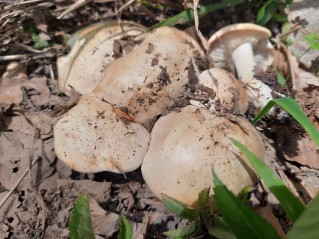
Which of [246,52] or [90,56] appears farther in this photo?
[246,52]

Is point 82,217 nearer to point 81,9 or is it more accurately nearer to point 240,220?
point 240,220

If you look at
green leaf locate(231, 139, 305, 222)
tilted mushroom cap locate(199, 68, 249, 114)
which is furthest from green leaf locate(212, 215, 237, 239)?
tilted mushroom cap locate(199, 68, 249, 114)

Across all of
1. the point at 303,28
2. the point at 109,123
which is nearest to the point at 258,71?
the point at 303,28

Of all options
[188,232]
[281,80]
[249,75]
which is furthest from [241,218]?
[281,80]

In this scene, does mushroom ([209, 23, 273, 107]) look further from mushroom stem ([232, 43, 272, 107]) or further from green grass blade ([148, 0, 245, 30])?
green grass blade ([148, 0, 245, 30])

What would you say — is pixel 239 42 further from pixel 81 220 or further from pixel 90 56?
pixel 81 220

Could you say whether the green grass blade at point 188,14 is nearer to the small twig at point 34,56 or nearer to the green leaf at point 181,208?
the small twig at point 34,56
